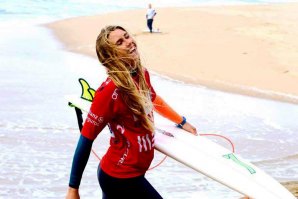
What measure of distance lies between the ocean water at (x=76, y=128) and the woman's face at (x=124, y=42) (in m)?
2.58

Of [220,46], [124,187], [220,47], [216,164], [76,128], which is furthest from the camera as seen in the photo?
[220,46]

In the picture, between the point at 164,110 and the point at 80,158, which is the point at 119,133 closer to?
the point at 80,158

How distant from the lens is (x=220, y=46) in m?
16.3

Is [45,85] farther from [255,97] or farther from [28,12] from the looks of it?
[28,12]

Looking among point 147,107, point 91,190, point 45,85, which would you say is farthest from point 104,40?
point 45,85

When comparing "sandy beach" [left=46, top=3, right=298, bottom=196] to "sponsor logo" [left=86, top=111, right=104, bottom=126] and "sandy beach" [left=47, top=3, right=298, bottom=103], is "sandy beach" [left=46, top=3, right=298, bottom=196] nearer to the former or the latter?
"sandy beach" [left=47, top=3, right=298, bottom=103]

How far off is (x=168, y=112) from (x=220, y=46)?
13.4 m

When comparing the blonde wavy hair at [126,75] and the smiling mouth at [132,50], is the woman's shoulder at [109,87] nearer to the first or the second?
the blonde wavy hair at [126,75]

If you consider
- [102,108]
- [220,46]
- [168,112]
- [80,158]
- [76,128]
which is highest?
[102,108]

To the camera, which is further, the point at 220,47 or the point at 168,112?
the point at 220,47

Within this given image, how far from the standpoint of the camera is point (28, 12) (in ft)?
108

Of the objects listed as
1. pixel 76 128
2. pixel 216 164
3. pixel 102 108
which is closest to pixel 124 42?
pixel 102 108

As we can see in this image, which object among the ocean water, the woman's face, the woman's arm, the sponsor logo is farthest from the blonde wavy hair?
the ocean water

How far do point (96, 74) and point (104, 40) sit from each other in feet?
30.9
